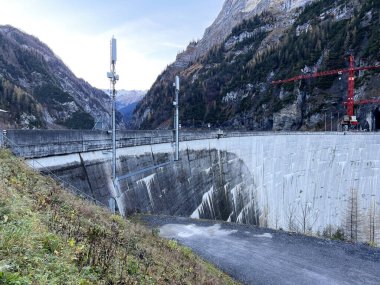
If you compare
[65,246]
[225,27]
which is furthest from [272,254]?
[225,27]

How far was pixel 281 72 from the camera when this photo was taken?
101312 mm

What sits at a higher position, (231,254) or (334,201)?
(231,254)

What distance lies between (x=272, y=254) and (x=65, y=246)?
11.3 meters

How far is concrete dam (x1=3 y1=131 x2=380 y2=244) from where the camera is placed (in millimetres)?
16158

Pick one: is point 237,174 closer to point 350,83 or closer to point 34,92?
point 350,83

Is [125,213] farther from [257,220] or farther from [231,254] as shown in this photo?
[257,220]

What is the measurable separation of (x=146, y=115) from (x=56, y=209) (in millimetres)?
145651

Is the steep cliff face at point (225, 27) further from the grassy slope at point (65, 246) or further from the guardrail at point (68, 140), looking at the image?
the grassy slope at point (65, 246)

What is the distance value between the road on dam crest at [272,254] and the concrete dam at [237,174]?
3.25m

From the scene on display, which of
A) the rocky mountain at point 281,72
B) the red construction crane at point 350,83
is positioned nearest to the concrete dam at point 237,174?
the red construction crane at point 350,83

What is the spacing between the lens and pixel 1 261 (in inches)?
174

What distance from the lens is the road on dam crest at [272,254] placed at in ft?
43.3

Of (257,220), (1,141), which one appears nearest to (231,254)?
(1,141)

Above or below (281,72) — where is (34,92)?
below
